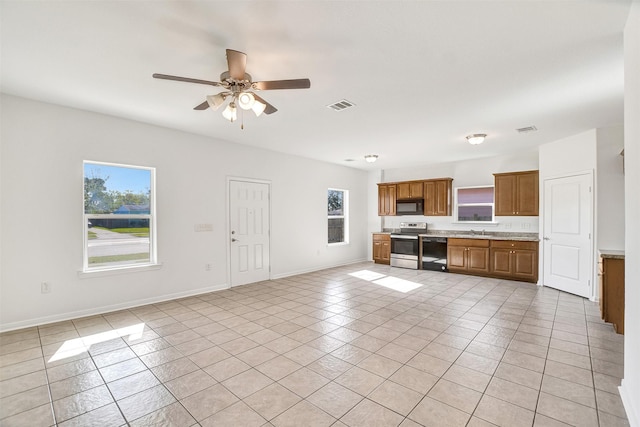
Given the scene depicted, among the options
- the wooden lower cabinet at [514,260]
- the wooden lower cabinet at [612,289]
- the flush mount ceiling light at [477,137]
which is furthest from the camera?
the wooden lower cabinet at [514,260]

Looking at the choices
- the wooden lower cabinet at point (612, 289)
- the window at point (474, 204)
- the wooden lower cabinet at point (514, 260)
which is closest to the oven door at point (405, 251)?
the window at point (474, 204)

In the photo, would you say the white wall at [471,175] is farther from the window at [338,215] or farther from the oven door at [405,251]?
the window at [338,215]

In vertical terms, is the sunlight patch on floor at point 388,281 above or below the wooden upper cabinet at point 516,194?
below

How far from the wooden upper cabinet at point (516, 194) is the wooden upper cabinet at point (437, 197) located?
3.44ft

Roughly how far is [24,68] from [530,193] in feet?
25.7

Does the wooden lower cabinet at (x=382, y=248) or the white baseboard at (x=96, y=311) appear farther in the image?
the wooden lower cabinet at (x=382, y=248)

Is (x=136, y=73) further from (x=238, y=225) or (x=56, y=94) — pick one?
(x=238, y=225)

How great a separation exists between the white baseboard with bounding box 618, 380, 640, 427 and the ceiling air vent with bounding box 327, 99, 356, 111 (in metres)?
3.40

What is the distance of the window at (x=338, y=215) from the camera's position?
7.64m

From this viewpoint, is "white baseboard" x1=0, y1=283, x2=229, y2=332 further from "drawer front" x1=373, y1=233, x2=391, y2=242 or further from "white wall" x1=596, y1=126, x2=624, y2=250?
"white wall" x1=596, y1=126, x2=624, y2=250

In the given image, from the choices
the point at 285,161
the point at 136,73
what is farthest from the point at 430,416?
the point at 285,161

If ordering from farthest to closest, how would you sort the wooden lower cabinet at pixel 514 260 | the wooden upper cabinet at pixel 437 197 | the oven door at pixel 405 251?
the oven door at pixel 405 251, the wooden upper cabinet at pixel 437 197, the wooden lower cabinet at pixel 514 260

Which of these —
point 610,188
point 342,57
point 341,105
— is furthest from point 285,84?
point 610,188

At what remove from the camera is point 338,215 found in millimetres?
7930
